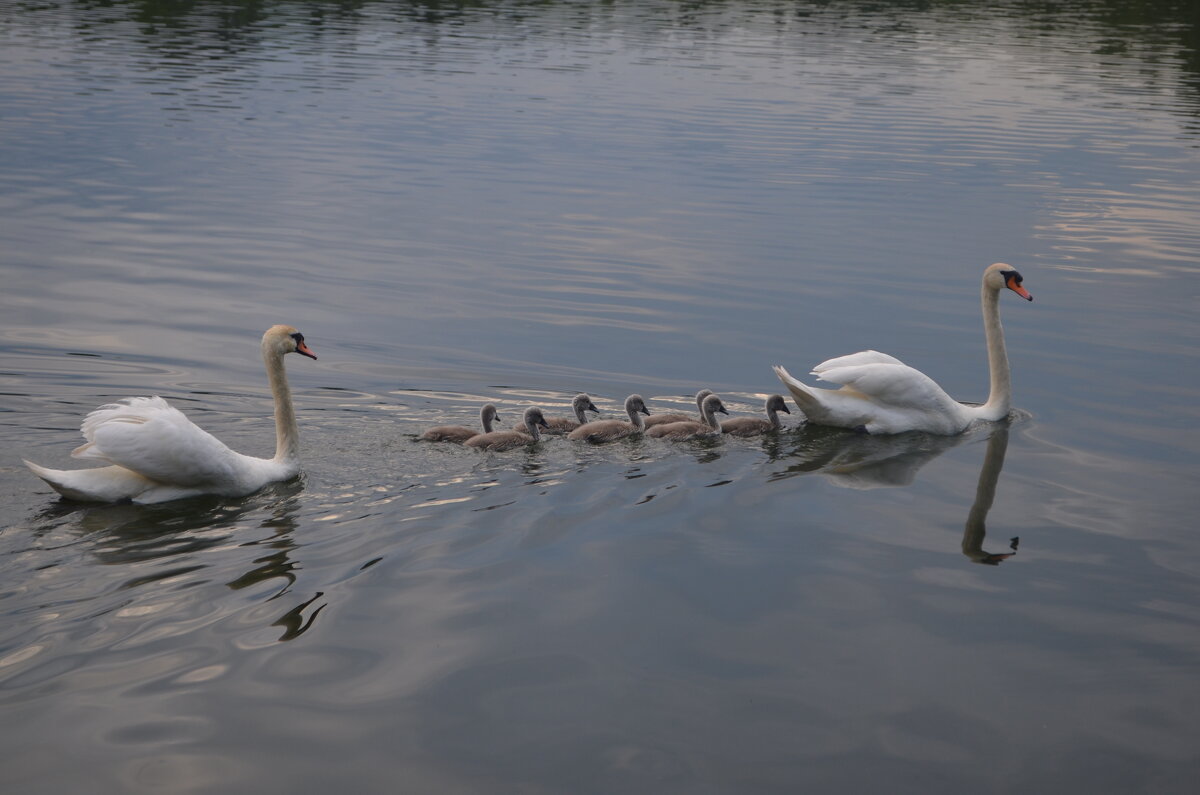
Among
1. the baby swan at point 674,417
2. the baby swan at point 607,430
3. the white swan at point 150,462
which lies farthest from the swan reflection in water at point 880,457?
the white swan at point 150,462

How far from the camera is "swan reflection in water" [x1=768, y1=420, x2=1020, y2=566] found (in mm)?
9406

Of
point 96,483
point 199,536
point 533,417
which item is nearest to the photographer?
point 199,536

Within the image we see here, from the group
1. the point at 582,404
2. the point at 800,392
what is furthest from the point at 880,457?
the point at 582,404

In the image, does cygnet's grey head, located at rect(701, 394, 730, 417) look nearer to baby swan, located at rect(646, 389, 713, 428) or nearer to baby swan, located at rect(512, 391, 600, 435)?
baby swan, located at rect(646, 389, 713, 428)

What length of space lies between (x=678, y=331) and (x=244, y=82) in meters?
20.2

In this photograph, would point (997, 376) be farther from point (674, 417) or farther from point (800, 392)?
point (674, 417)

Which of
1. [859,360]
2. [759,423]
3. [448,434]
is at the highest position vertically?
[859,360]

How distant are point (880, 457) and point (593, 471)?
7.97ft

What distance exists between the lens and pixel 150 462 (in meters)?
8.00

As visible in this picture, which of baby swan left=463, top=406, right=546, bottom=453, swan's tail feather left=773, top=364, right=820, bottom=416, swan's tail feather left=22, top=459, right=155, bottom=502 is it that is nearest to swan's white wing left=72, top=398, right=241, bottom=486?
swan's tail feather left=22, top=459, right=155, bottom=502

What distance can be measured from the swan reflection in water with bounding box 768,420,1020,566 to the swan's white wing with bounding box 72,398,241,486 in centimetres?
395

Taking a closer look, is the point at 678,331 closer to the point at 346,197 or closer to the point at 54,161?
the point at 346,197

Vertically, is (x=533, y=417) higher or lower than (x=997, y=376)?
higher

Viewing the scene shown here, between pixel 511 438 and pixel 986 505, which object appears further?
pixel 511 438
